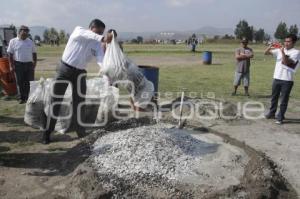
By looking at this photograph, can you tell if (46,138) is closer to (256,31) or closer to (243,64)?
(243,64)

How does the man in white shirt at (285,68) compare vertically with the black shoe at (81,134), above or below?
above

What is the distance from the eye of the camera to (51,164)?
557cm

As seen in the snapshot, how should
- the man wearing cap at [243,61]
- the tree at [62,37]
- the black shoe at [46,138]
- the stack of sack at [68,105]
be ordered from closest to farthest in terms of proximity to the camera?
1. the black shoe at [46,138]
2. the stack of sack at [68,105]
3. the man wearing cap at [243,61]
4. the tree at [62,37]

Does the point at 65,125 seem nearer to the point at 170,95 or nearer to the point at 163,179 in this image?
the point at 163,179

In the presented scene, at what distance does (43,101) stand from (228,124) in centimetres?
355

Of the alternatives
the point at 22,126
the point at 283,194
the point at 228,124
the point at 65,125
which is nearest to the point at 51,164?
the point at 65,125

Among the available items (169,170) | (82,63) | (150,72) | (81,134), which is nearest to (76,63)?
(82,63)

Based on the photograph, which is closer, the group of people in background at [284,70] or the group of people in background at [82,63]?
the group of people in background at [82,63]

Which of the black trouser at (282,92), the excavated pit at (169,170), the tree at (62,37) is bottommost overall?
the tree at (62,37)

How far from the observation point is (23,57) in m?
9.26

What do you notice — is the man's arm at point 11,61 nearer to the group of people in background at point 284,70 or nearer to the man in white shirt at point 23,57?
the man in white shirt at point 23,57

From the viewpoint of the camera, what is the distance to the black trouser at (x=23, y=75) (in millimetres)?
9352

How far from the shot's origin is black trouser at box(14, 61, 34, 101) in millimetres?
9352

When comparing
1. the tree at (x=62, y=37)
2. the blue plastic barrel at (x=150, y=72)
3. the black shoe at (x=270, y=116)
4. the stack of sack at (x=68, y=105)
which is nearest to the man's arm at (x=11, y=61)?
the stack of sack at (x=68, y=105)
